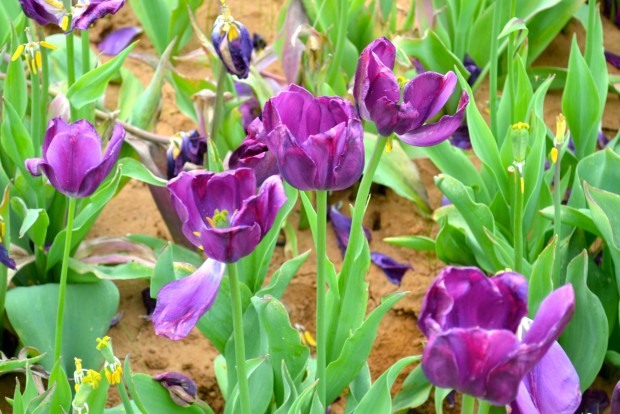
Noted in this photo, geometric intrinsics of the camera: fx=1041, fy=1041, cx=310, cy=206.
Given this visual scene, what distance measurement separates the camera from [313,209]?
68.2 inches

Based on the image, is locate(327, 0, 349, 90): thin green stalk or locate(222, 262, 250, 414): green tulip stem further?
locate(327, 0, 349, 90): thin green stalk

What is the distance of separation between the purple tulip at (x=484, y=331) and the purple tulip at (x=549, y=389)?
0.36 feet

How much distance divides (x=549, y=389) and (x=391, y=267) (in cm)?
138

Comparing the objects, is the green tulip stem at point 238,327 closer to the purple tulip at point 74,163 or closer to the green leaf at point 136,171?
the purple tulip at point 74,163

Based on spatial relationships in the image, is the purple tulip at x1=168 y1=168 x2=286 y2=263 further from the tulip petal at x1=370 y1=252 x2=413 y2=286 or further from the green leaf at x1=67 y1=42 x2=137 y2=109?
the tulip petal at x1=370 y1=252 x2=413 y2=286

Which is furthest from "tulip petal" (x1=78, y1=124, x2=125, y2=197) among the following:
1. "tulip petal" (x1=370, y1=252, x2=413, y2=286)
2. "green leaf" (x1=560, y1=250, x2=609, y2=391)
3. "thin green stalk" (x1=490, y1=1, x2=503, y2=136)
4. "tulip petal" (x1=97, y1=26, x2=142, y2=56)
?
"tulip petal" (x1=97, y1=26, x2=142, y2=56)

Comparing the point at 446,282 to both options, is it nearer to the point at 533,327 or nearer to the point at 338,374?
the point at 533,327

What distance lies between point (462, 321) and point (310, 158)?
Result: 0.28 m

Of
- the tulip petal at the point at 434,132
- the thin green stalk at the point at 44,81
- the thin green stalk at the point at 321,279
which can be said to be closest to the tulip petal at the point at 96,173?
the thin green stalk at the point at 321,279

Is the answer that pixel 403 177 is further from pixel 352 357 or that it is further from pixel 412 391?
pixel 352 357

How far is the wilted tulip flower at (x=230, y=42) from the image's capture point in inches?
78.2

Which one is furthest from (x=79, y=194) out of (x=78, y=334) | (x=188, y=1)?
(x=188, y=1)

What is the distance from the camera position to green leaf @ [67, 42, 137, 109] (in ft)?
6.52

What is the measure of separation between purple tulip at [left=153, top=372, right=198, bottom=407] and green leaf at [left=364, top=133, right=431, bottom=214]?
0.87 metres
